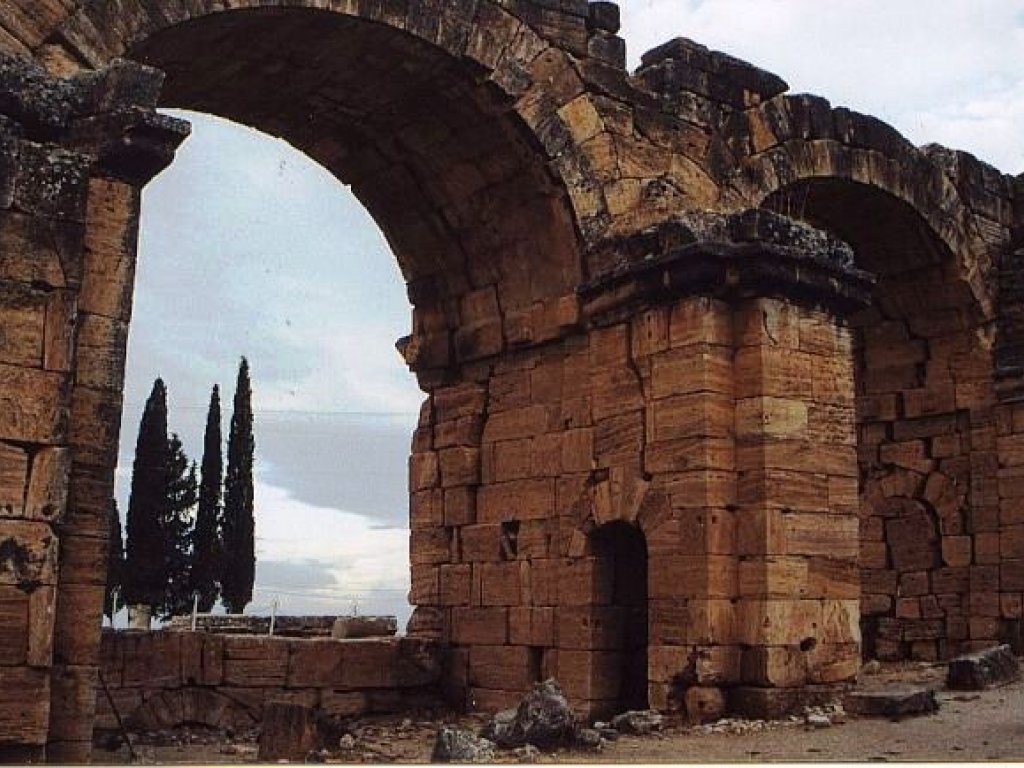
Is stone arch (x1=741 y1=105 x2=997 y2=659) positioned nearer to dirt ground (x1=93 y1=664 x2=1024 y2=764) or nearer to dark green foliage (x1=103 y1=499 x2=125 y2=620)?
dirt ground (x1=93 y1=664 x2=1024 y2=764)

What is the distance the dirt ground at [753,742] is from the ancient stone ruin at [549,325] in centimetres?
56

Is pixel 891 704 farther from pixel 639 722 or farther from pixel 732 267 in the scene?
pixel 732 267

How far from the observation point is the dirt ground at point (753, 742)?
746cm

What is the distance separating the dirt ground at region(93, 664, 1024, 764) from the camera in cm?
746

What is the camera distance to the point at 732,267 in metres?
9.30

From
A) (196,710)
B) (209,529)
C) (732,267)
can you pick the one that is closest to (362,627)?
(196,710)

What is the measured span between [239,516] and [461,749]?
18.5m

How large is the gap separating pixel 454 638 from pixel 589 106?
15.1ft

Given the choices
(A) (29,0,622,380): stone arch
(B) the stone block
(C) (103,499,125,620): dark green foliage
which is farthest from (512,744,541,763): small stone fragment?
(C) (103,499,125,620): dark green foliage

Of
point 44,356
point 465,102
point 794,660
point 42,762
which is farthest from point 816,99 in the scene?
point 42,762

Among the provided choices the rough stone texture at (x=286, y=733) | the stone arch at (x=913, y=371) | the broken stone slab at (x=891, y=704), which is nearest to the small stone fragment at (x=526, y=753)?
the rough stone texture at (x=286, y=733)

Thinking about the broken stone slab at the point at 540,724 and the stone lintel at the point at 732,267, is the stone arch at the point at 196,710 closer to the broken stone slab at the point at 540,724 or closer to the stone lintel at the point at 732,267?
the broken stone slab at the point at 540,724

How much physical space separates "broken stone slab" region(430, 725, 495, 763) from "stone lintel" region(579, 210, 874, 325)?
357 cm

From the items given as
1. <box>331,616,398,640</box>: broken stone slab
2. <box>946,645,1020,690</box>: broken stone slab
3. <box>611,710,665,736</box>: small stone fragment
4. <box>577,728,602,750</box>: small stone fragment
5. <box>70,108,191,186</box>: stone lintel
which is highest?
<box>70,108,191,186</box>: stone lintel
